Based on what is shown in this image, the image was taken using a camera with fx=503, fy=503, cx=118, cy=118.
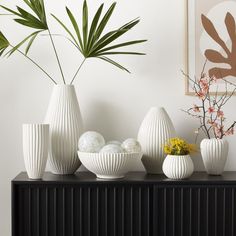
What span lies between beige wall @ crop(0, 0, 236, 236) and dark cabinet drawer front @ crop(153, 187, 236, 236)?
1.29 ft

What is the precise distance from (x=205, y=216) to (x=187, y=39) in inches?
37.1

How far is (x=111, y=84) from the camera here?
2.71 meters

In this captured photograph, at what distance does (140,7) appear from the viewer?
2.71m

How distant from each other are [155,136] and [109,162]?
31 cm

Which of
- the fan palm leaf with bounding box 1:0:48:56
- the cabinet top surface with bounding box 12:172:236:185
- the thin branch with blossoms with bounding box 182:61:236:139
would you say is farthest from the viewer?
the thin branch with blossoms with bounding box 182:61:236:139

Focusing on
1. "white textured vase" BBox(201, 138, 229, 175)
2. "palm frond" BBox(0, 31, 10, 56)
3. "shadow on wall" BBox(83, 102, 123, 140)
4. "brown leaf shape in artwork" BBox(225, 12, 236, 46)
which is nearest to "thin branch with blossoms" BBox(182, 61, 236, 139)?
"white textured vase" BBox(201, 138, 229, 175)

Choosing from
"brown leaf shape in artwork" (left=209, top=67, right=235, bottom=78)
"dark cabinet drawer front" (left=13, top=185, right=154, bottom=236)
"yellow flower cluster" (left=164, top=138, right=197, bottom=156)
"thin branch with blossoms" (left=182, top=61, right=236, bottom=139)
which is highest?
"brown leaf shape in artwork" (left=209, top=67, right=235, bottom=78)

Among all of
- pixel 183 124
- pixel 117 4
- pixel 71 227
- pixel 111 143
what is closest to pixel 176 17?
pixel 117 4

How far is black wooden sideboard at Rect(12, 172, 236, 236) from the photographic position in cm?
232

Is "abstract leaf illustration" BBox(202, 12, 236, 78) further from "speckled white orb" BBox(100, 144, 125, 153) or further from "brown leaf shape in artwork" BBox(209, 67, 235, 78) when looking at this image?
"speckled white orb" BBox(100, 144, 125, 153)

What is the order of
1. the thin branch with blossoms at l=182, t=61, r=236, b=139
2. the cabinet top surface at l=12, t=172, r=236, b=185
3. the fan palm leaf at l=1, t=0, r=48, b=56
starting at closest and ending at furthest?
the cabinet top surface at l=12, t=172, r=236, b=185, the fan palm leaf at l=1, t=0, r=48, b=56, the thin branch with blossoms at l=182, t=61, r=236, b=139

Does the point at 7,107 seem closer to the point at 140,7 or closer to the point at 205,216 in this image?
the point at 140,7

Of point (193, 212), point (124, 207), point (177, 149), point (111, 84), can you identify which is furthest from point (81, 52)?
point (193, 212)

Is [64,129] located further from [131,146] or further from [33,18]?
[33,18]
